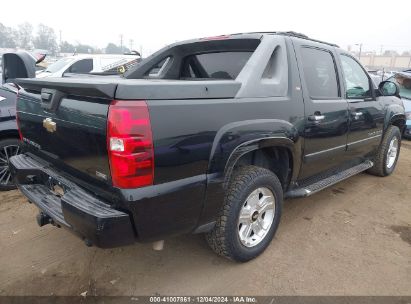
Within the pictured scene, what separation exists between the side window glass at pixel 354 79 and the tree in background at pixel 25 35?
8479 cm

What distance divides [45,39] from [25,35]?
24.3ft

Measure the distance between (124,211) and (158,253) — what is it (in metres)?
1.15

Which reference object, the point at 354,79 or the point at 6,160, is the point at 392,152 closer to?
the point at 354,79

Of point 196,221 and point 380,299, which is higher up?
point 196,221

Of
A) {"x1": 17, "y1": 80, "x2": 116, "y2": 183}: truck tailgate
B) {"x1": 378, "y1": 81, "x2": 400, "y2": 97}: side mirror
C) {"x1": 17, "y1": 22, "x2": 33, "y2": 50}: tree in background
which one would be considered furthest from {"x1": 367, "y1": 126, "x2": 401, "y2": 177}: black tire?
{"x1": 17, "y1": 22, "x2": 33, "y2": 50}: tree in background

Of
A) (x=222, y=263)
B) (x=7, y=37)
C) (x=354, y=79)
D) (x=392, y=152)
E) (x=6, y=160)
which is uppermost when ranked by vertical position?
(x=7, y=37)

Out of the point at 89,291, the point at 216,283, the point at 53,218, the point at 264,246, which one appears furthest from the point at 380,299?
the point at 53,218

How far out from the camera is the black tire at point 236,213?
8.52 ft

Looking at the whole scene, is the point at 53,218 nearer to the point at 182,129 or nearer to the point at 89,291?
the point at 89,291

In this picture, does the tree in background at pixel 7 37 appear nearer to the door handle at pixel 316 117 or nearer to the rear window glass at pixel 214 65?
the rear window glass at pixel 214 65

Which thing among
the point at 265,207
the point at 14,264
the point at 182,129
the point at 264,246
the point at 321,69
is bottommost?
the point at 14,264

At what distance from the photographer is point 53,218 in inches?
94.2

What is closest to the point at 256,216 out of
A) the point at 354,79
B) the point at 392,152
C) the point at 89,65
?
the point at 354,79

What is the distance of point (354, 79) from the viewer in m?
4.15
